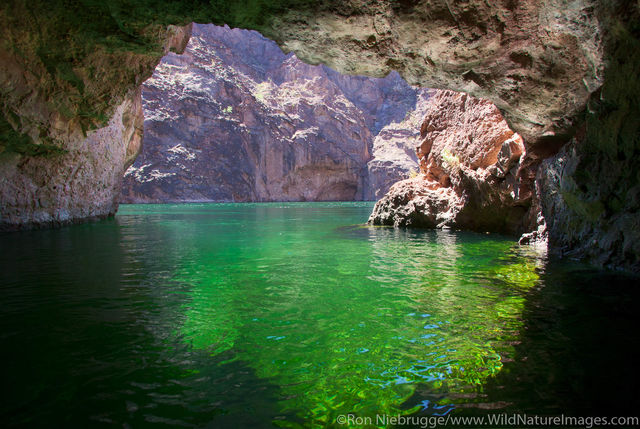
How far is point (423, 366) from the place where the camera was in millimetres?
3291

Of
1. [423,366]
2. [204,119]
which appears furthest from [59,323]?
[204,119]

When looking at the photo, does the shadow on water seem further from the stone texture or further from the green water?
the stone texture

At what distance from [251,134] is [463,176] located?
60358 millimetres

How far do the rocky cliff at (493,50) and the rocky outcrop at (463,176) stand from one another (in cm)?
357

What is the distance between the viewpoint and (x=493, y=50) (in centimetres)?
700

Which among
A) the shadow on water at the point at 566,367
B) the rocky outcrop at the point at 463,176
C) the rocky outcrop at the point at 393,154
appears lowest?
the shadow on water at the point at 566,367

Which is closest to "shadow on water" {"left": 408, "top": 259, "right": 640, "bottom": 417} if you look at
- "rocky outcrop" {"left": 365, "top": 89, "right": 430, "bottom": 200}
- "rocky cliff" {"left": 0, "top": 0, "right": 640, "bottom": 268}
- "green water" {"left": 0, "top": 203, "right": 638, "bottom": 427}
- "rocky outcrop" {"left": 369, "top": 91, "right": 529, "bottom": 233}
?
"green water" {"left": 0, "top": 203, "right": 638, "bottom": 427}

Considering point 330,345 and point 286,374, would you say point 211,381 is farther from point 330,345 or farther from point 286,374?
point 330,345

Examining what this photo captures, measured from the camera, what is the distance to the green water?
2.70 m

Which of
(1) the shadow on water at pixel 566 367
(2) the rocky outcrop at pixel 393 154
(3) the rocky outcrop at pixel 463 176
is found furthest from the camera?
(2) the rocky outcrop at pixel 393 154

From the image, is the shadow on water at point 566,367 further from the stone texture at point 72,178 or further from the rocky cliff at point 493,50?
the stone texture at point 72,178

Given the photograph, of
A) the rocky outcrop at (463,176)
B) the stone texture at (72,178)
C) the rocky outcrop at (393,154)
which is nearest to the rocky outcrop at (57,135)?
the stone texture at (72,178)

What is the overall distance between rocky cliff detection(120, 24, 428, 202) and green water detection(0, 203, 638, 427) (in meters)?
60.4

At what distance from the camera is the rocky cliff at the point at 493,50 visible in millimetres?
5723
